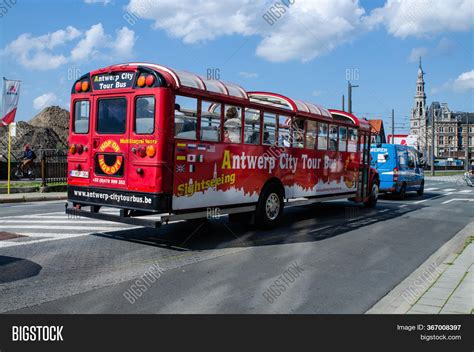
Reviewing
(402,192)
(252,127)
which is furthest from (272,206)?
(402,192)

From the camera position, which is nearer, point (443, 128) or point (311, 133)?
point (311, 133)

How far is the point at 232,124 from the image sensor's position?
965cm

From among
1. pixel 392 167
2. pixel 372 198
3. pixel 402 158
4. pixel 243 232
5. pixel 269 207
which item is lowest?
pixel 243 232

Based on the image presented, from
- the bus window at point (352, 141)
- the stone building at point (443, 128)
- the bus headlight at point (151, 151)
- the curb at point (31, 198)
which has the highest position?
the stone building at point (443, 128)

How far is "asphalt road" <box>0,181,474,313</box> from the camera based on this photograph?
5645mm

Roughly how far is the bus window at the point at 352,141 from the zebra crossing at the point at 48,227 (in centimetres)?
717

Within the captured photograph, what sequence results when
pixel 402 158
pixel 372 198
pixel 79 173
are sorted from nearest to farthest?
pixel 79 173 → pixel 372 198 → pixel 402 158

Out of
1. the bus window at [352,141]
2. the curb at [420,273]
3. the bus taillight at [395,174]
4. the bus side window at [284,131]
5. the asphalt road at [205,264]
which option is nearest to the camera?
the curb at [420,273]

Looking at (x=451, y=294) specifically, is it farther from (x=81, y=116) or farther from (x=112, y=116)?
(x=81, y=116)

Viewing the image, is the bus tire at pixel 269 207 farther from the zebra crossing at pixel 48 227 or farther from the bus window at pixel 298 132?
the zebra crossing at pixel 48 227

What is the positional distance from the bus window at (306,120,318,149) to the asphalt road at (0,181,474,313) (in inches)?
79.3

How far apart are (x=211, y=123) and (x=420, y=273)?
4.41 m

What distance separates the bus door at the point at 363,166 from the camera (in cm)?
1558

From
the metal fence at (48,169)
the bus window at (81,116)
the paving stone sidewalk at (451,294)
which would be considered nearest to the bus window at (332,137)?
the paving stone sidewalk at (451,294)
